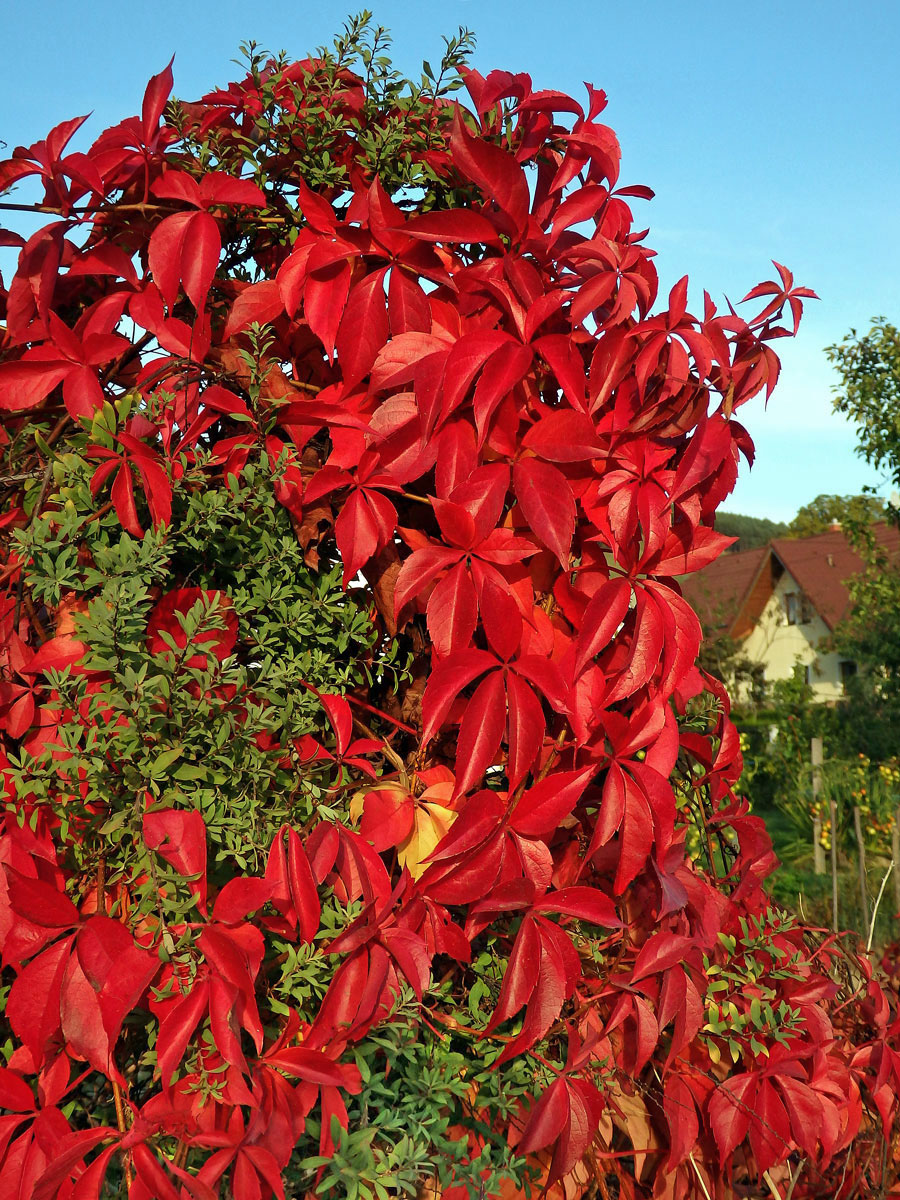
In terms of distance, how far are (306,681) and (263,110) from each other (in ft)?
2.24

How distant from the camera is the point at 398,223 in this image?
103cm

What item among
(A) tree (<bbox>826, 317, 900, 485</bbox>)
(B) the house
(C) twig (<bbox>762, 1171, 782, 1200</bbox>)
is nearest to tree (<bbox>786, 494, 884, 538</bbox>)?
(B) the house

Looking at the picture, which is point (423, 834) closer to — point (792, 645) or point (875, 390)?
point (875, 390)

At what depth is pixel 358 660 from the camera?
1139 millimetres

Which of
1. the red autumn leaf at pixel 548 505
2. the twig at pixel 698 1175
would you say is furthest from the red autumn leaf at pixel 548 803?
the twig at pixel 698 1175

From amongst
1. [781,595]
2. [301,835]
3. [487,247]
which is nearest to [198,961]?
[301,835]

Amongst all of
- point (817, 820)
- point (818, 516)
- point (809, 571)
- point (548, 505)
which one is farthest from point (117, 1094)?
point (818, 516)

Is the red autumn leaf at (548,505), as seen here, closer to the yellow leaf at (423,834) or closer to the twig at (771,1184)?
the yellow leaf at (423,834)

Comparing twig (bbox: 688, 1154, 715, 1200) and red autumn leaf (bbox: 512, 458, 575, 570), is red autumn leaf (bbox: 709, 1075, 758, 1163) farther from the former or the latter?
red autumn leaf (bbox: 512, 458, 575, 570)

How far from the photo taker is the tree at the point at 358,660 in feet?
2.97

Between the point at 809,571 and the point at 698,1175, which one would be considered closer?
the point at 698,1175

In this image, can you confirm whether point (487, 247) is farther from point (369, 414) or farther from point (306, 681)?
point (306, 681)

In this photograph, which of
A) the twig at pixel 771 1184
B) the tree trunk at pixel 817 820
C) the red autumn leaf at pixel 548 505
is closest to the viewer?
the red autumn leaf at pixel 548 505

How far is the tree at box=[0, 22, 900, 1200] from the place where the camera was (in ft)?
2.97
